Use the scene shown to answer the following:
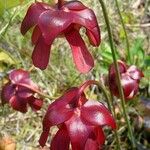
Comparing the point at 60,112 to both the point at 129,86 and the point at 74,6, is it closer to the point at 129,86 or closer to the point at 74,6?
the point at 74,6

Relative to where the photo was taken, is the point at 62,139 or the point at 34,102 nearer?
the point at 62,139

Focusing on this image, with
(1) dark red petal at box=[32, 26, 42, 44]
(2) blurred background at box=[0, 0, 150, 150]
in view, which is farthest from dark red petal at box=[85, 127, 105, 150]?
(2) blurred background at box=[0, 0, 150, 150]

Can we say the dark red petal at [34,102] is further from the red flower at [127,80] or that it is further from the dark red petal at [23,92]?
the red flower at [127,80]

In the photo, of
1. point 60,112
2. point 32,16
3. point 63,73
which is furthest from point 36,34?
point 63,73

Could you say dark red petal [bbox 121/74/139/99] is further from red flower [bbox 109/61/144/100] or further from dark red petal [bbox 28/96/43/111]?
dark red petal [bbox 28/96/43/111]

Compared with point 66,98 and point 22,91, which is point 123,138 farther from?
point 66,98
